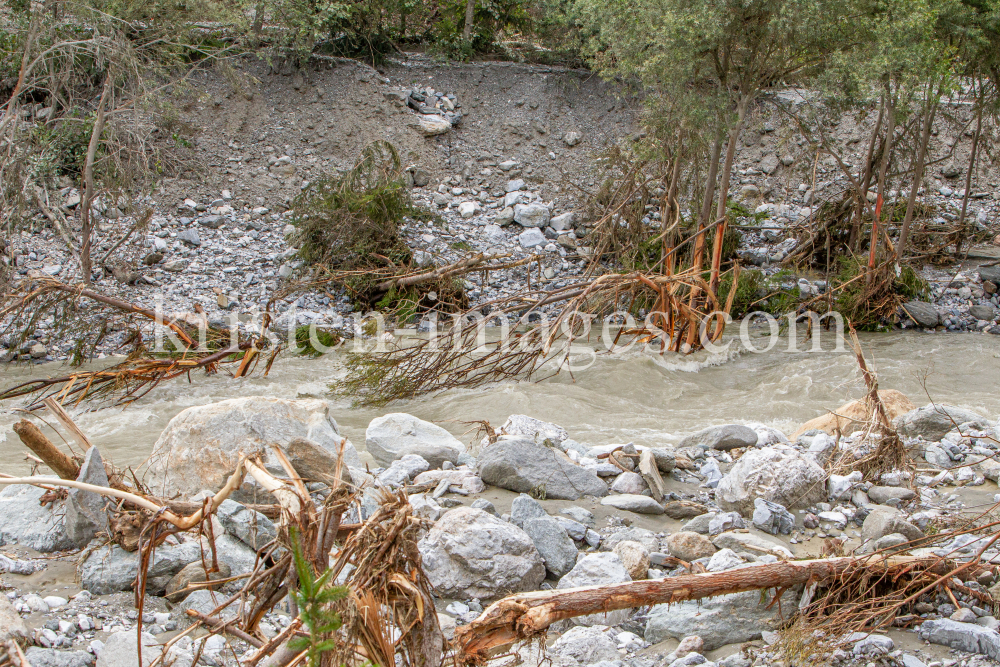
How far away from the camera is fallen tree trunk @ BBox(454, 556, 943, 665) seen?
6.09 feet

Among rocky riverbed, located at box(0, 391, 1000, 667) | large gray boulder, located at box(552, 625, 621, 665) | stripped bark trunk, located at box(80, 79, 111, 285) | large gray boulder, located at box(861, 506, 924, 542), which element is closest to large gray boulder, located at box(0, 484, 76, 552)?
rocky riverbed, located at box(0, 391, 1000, 667)

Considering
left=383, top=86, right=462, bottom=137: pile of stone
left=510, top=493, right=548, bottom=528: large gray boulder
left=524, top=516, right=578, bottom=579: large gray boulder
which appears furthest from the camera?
left=383, top=86, right=462, bottom=137: pile of stone

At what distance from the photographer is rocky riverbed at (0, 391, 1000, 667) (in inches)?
95.4

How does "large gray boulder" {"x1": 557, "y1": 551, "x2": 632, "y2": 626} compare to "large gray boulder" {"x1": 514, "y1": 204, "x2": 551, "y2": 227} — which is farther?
"large gray boulder" {"x1": 514, "y1": 204, "x2": 551, "y2": 227}

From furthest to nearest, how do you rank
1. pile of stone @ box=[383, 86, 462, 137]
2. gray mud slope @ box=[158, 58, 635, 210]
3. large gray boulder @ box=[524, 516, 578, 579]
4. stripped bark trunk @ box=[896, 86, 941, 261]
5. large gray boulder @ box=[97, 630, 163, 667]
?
pile of stone @ box=[383, 86, 462, 137] < gray mud slope @ box=[158, 58, 635, 210] < stripped bark trunk @ box=[896, 86, 941, 261] < large gray boulder @ box=[524, 516, 578, 579] < large gray boulder @ box=[97, 630, 163, 667]

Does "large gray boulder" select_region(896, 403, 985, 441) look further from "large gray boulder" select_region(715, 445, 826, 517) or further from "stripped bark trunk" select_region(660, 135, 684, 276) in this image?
"stripped bark trunk" select_region(660, 135, 684, 276)

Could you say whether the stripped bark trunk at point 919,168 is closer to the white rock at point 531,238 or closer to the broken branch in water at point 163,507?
the white rock at point 531,238

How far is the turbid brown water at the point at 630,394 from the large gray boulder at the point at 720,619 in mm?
2440

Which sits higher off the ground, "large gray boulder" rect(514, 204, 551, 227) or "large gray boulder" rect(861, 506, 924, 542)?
"large gray boulder" rect(514, 204, 551, 227)

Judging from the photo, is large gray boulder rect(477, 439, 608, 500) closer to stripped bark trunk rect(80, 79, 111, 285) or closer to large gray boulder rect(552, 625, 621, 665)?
large gray boulder rect(552, 625, 621, 665)

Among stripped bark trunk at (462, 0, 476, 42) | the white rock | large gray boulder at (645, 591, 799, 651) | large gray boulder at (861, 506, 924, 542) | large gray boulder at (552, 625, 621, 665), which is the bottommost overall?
large gray boulder at (552, 625, 621, 665)

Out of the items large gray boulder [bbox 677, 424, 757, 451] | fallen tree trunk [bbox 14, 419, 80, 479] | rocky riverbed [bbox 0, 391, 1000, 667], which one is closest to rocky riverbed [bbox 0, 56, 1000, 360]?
large gray boulder [bbox 677, 424, 757, 451]

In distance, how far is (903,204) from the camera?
37.3 ft

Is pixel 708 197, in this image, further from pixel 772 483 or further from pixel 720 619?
pixel 720 619
